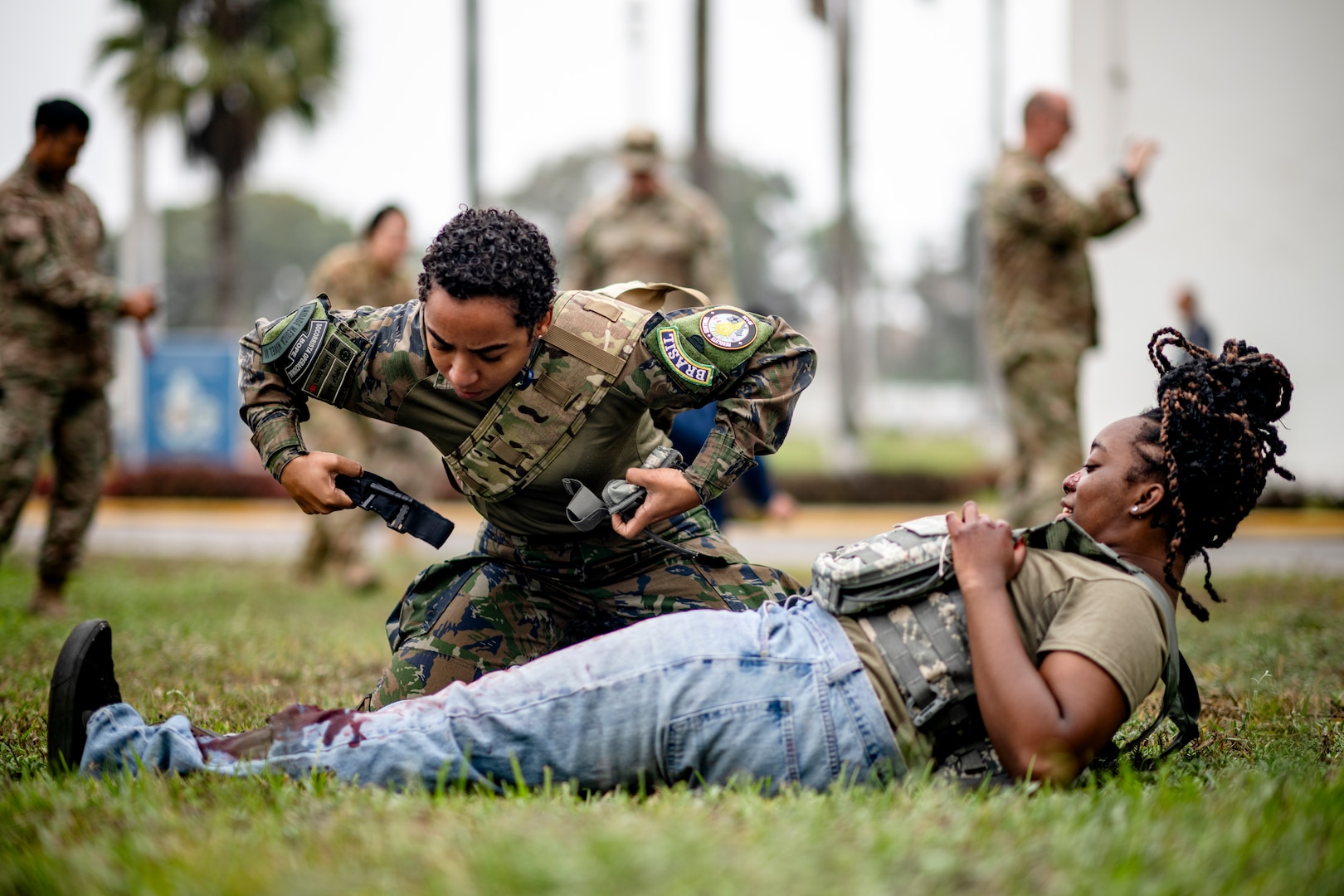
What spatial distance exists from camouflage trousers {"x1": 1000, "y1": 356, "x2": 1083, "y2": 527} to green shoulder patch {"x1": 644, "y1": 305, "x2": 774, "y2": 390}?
3953 millimetres

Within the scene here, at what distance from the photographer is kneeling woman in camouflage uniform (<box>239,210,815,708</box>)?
A: 2.96 m

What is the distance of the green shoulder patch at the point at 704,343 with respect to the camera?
3029 millimetres

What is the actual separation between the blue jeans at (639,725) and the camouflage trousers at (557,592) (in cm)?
61

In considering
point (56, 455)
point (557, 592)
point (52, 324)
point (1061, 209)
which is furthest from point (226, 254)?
point (557, 592)

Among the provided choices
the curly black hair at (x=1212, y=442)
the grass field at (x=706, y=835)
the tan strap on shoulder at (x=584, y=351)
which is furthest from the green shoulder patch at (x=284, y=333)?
the curly black hair at (x=1212, y=442)

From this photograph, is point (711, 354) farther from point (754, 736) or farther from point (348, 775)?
point (348, 775)

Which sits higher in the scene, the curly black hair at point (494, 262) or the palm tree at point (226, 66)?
the palm tree at point (226, 66)

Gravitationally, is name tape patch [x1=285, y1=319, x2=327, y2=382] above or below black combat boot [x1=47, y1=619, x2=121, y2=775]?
above

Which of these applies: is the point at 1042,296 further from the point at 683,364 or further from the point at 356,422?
the point at 683,364

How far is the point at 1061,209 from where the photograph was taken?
664cm

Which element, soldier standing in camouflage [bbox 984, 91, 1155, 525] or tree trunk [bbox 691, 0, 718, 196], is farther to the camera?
tree trunk [bbox 691, 0, 718, 196]

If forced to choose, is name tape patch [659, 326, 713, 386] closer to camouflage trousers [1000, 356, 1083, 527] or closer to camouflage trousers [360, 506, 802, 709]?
camouflage trousers [360, 506, 802, 709]

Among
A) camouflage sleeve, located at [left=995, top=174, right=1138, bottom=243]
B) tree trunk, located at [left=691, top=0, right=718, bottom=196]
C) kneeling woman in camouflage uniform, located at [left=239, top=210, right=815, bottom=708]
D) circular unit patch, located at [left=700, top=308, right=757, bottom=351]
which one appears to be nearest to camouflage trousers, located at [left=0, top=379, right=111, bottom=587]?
kneeling woman in camouflage uniform, located at [left=239, top=210, right=815, bottom=708]

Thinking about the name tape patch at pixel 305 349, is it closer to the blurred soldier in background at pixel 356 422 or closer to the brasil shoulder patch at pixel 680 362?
the brasil shoulder patch at pixel 680 362
